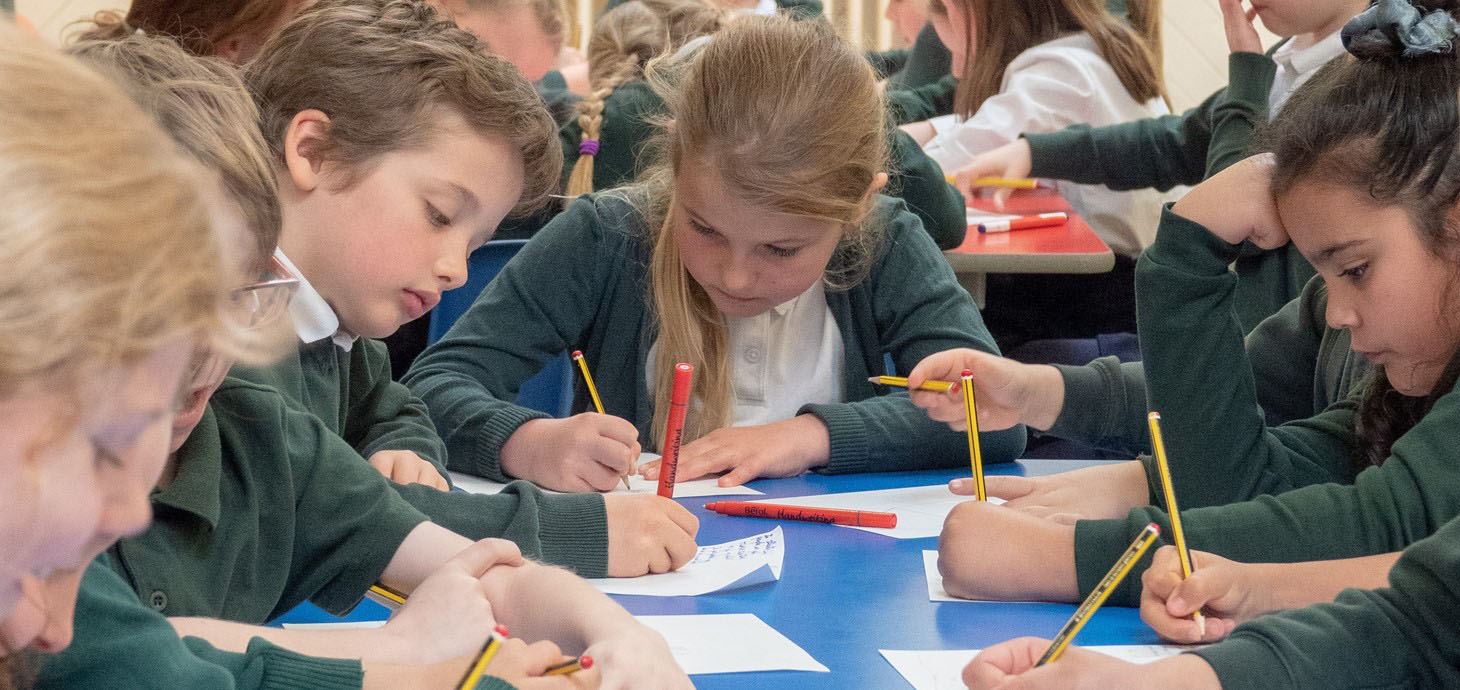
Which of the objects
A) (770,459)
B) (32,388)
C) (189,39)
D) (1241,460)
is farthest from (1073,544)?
(189,39)

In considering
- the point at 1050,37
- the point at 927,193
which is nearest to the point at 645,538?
the point at 927,193

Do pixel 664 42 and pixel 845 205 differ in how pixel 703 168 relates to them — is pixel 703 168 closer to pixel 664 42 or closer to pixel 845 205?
Result: pixel 845 205

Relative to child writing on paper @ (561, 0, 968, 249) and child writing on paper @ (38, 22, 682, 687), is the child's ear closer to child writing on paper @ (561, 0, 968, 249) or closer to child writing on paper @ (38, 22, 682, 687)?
child writing on paper @ (38, 22, 682, 687)

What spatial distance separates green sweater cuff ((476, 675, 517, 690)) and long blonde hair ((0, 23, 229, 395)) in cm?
33

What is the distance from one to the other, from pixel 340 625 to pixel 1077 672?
0.57 meters

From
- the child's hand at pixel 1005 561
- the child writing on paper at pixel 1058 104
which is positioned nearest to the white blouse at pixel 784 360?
the child's hand at pixel 1005 561

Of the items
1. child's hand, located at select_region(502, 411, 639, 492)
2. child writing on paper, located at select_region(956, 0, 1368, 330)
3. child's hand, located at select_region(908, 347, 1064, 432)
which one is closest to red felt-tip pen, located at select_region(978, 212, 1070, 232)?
child writing on paper, located at select_region(956, 0, 1368, 330)

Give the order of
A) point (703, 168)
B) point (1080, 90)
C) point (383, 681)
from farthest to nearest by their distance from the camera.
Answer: point (1080, 90)
point (703, 168)
point (383, 681)

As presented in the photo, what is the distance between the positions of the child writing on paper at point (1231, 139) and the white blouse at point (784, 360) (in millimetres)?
621

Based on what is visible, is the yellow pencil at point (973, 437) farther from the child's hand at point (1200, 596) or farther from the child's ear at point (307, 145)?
the child's ear at point (307, 145)

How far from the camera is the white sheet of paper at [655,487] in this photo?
4.93 ft

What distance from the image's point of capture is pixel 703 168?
1671mm

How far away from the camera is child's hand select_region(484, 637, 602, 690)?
34.1 inches

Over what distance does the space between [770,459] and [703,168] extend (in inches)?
14.2
